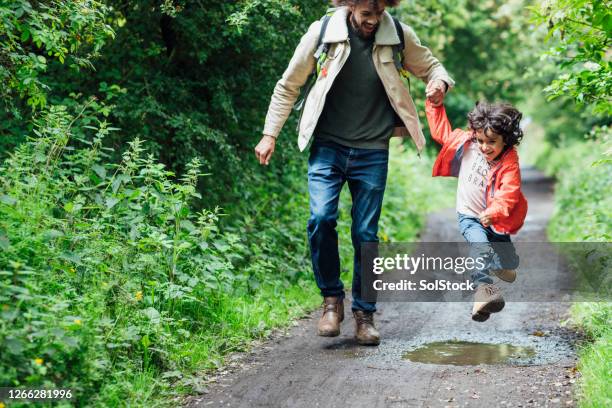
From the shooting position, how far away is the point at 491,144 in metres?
5.17

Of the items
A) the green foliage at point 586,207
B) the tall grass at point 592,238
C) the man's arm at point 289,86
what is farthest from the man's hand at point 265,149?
the green foliage at point 586,207

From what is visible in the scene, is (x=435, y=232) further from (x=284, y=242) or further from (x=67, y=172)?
(x=67, y=172)

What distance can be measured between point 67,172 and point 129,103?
170 centimetres

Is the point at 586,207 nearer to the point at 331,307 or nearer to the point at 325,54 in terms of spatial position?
the point at 331,307

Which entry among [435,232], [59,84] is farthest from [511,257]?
[435,232]

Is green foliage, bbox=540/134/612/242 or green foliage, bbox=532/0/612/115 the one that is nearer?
green foliage, bbox=532/0/612/115

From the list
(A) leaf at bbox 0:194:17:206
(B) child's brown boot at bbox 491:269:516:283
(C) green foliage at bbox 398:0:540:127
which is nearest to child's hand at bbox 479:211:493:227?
(B) child's brown boot at bbox 491:269:516:283

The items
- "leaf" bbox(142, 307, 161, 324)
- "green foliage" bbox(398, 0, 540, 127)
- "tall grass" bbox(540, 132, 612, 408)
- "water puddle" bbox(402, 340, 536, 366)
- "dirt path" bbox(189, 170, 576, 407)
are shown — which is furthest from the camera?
"green foliage" bbox(398, 0, 540, 127)

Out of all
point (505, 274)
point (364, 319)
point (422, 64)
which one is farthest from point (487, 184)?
point (364, 319)

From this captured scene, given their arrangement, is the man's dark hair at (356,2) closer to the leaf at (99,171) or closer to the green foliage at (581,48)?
the green foliage at (581,48)

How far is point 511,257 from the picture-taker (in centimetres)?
538

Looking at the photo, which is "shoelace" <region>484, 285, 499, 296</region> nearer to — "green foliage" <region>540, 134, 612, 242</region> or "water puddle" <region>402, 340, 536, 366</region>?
"water puddle" <region>402, 340, 536, 366</region>

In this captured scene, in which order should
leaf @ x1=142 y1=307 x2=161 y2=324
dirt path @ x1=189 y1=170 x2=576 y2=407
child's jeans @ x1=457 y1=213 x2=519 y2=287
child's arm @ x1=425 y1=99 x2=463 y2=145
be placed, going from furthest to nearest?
child's arm @ x1=425 y1=99 x2=463 y2=145
child's jeans @ x1=457 y1=213 x2=519 y2=287
leaf @ x1=142 y1=307 x2=161 y2=324
dirt path @ x1=189 y1=170 x2=576 y2=407

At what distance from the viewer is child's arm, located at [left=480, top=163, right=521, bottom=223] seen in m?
5.02
